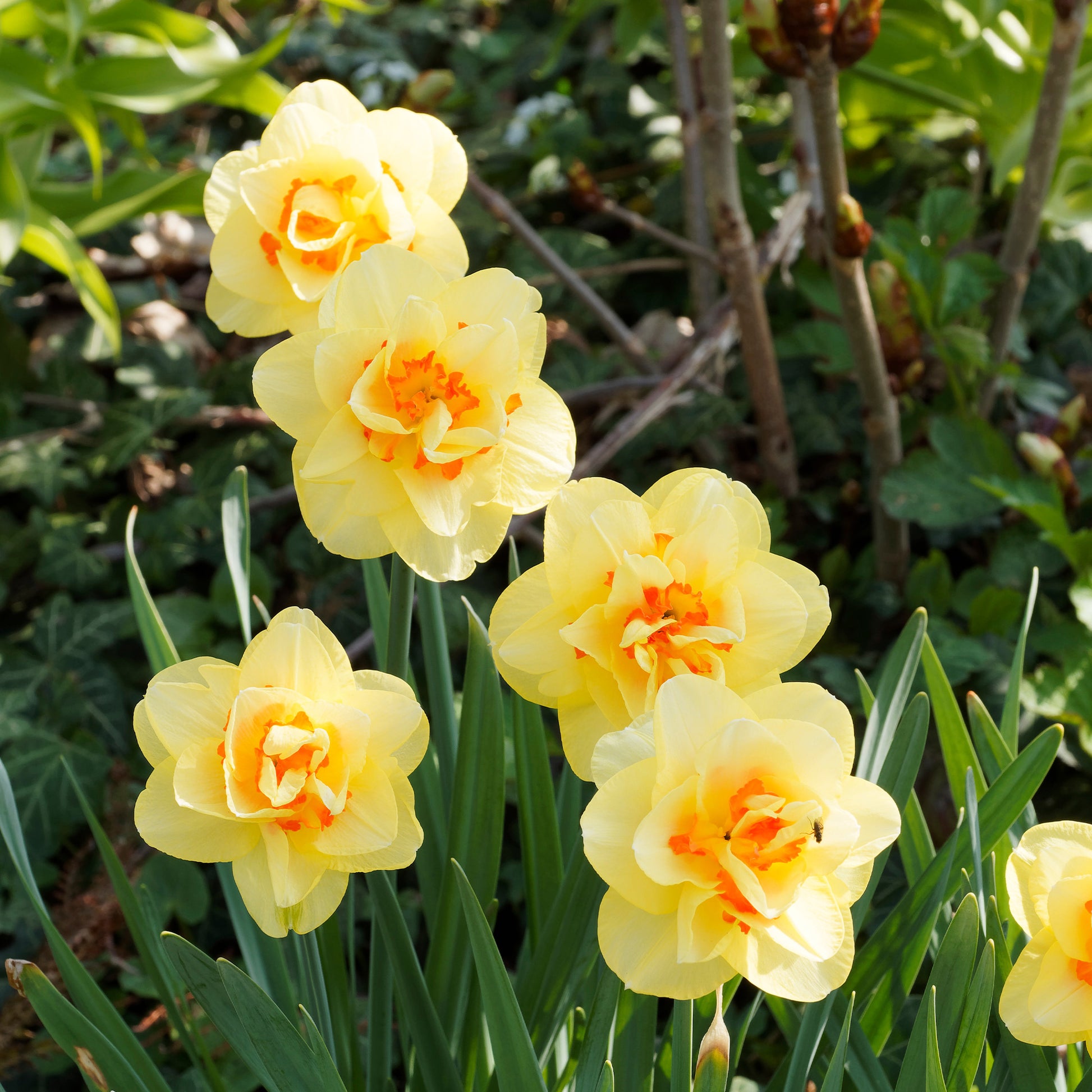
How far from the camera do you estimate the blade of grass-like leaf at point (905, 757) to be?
695 mm

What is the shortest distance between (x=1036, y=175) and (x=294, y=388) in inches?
46.1

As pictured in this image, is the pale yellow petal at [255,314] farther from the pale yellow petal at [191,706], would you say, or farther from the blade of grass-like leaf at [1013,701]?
the blade of grass-like leaf at [1013,701]

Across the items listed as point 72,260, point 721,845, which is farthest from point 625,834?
point 72,260

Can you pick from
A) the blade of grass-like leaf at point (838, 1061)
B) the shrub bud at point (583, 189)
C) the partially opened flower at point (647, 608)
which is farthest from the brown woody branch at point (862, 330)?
the blade of grass-like leaf at point (838, 1061)

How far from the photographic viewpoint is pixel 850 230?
1082 mm

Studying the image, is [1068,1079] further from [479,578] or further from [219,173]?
[479,578]

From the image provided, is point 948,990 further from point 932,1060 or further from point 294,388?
point 294,388

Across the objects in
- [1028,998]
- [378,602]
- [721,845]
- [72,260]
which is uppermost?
[721,845]

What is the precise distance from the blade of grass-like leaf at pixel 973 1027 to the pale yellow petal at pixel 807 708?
186 millimetres

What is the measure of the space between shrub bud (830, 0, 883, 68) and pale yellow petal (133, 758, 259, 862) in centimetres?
Result: 91

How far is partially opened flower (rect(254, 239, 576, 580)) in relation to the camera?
0.50 m

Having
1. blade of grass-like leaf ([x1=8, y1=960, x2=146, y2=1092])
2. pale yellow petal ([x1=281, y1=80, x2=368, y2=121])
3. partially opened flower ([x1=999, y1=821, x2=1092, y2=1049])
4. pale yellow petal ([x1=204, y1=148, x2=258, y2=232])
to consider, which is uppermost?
pale yellow petal ([x1=281, y1=80, x2=368, y2=121])

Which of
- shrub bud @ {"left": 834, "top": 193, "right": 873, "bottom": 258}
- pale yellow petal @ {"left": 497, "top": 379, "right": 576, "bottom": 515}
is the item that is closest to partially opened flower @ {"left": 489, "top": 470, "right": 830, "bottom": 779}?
pale yellow petal @ {"left": 497, "top": 379, "right": 576, "bottom": 515}

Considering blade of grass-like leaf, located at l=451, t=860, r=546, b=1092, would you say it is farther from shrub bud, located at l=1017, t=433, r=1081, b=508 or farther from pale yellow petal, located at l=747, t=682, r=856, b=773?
shrub bud, located at l=1017, t=433, r=1081, b=508
